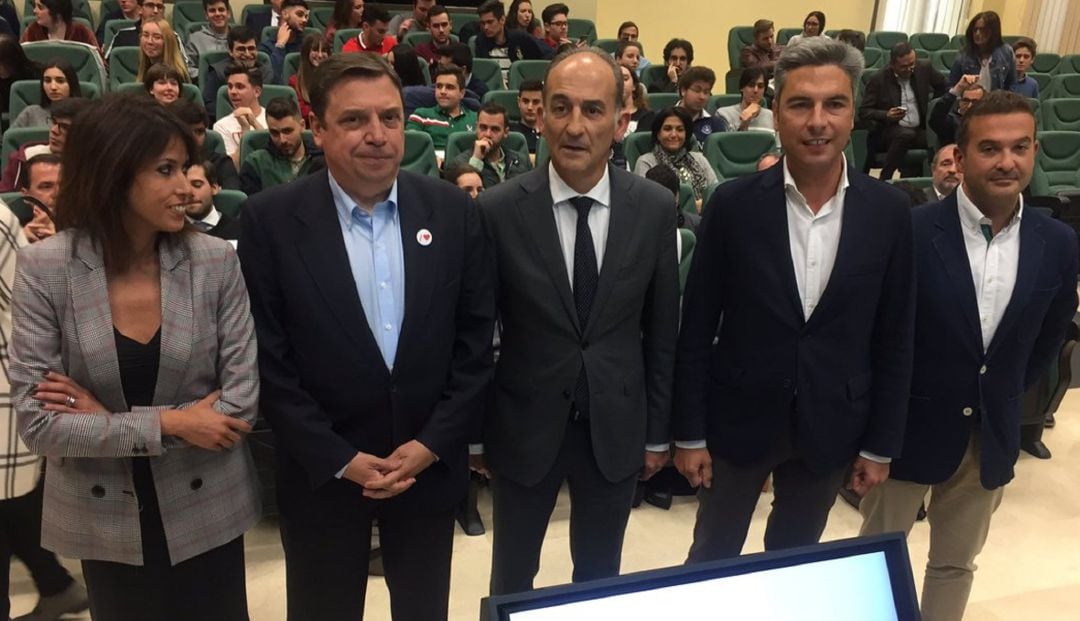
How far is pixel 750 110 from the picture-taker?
6.54 m

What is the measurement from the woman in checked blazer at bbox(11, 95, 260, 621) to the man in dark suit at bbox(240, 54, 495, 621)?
9cm

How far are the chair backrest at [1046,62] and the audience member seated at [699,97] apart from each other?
537cm

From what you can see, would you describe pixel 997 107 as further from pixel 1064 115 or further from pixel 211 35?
pixel 1064 115

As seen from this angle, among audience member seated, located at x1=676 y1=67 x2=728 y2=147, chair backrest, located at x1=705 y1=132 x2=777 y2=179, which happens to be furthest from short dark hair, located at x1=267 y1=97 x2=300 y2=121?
audience member seated, located at x1=676 y1=67 x2=728 y2=147

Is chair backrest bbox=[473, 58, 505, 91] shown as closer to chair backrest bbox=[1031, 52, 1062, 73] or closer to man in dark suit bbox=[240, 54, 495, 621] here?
man in dark suit bbox=[240, 54, 495, 621]

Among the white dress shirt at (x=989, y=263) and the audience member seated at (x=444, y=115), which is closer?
the white dress shirt at (x=989, y=263)

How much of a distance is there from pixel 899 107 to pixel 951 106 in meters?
0.40

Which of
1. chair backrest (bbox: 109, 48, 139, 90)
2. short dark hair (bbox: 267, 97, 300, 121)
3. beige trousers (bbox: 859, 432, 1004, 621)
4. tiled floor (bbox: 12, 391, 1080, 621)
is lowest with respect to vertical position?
tiled floor (bbox: 12, 391, 1080, 621)

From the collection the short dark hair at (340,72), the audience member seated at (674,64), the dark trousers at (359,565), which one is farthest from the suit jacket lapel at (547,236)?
the audience member seated at (674,64)

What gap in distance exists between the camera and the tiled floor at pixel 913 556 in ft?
8.41

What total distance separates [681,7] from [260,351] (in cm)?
1014

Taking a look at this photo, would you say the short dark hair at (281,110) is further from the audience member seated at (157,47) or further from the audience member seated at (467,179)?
the audience member seated at (157,47)

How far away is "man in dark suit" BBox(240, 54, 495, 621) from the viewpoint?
5.13 ft

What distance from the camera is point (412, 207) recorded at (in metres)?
1.63
